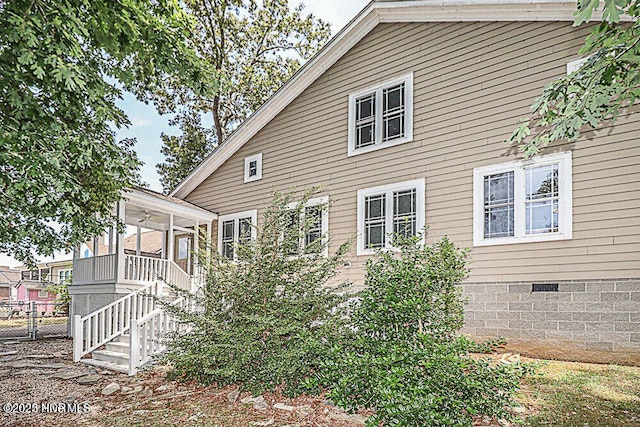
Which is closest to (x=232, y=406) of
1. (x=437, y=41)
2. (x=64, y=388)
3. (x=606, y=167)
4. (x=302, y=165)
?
(x=64, y=388)

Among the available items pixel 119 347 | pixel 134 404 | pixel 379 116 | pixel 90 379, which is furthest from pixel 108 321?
pixel 379 116

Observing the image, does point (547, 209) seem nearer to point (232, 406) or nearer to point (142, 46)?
point (232, 406)

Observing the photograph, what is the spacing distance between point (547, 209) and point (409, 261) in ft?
13.6

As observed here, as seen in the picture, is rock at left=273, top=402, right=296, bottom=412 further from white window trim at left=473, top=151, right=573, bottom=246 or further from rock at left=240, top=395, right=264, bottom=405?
white window trim at left=473, top=151, right=573, bottom=246

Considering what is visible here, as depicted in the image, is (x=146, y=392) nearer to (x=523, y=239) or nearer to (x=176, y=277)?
(x=176, y=277)

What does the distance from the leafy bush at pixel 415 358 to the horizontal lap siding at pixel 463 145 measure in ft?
11.9

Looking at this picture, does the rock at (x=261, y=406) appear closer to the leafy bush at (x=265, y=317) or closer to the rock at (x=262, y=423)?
the leafy bush at (x=265, y=317)

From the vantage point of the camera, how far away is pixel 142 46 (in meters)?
5.37

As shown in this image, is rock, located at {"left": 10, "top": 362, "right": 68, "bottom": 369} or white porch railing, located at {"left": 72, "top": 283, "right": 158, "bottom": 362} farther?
white porch railing, located at {"left": 72, "top": 283, "right": 158, "bottom": 362}

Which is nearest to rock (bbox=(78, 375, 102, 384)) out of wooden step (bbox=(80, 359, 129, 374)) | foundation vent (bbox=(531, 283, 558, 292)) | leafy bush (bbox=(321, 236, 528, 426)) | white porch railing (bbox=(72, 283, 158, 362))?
wooden step (bbox=(80, 359, 129, 374))

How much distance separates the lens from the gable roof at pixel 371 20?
7.99 m

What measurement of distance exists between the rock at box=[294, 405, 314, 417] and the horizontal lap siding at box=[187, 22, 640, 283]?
4610mm

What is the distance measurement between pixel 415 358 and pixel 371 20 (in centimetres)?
843

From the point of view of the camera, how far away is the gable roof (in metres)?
7.99
